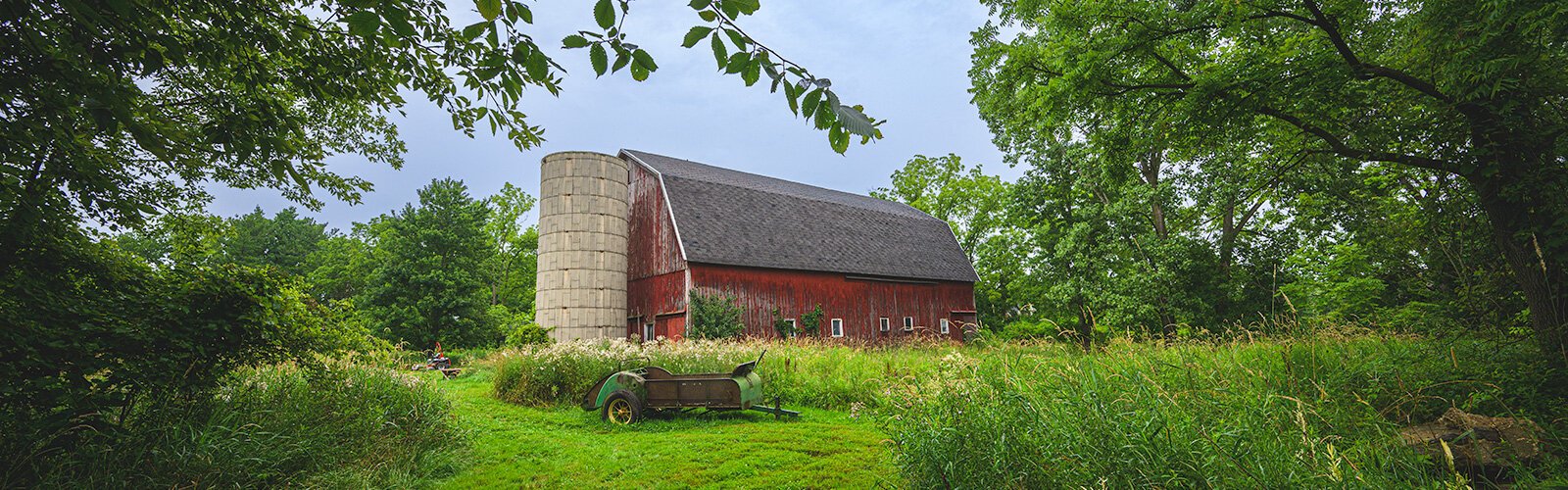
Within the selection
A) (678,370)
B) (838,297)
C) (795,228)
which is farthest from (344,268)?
(678,370)

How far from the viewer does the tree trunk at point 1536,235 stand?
4.94 metres

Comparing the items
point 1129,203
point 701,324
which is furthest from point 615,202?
point 1129,203

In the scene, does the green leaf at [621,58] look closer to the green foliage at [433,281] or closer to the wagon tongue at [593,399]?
the wagon tongue at [593,399]

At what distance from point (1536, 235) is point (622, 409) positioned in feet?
30.1

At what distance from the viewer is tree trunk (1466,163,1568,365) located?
4.94 meters

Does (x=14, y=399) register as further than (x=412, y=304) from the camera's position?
No

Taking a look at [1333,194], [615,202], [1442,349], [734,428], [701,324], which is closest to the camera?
[1442,349]

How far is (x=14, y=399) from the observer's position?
3.62 metres

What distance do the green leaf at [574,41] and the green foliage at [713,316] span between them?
1470 centimetres

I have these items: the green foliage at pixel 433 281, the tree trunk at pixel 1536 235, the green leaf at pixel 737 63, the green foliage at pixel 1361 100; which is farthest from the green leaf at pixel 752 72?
the green foliage at pixel 433 281

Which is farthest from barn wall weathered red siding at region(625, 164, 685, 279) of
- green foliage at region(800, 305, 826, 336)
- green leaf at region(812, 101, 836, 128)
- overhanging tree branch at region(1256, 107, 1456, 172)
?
green leaf at region(812, 101, 836, 128)

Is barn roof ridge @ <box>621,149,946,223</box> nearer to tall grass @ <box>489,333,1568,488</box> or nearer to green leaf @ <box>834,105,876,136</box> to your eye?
tall grass @ <box>489,333,1568,488</box>

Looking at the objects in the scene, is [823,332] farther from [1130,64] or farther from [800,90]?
[800,90]

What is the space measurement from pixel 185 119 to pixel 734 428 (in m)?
6.17
